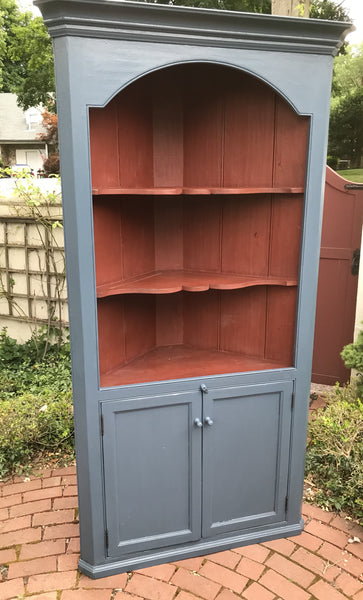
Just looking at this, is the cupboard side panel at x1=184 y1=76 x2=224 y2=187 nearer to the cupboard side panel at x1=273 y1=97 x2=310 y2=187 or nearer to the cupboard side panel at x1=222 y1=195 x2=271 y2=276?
the cupboard side panel at x1=222 y1=195 x2=271 y2=276

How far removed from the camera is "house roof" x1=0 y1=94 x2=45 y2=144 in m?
21.9

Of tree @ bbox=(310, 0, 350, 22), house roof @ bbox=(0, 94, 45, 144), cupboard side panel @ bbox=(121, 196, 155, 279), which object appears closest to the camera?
cupboard side panel @ bbox=(121, 196, 155, 279)

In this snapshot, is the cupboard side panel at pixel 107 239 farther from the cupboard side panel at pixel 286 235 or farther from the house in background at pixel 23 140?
the house in background at pixel 23 140

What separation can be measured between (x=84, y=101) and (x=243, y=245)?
1.10 metres

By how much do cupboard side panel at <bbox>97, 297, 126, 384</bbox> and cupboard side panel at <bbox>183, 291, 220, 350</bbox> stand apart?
469 millimetres

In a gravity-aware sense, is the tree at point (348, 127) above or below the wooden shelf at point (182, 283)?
above

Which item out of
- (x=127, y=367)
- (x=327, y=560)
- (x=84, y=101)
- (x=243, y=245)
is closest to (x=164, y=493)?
(x=127, y=367)

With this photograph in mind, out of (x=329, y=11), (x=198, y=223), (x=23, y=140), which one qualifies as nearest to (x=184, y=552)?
(x=198, y=223)

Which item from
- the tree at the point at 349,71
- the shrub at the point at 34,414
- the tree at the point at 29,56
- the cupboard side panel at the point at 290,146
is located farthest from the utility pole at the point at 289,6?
the tree at the point at 349,71

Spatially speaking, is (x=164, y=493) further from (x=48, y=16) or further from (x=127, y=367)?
(x=48, y=16)

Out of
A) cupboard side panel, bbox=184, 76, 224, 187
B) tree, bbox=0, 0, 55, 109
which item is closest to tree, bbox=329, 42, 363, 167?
tree, bbox=0, 0, 55, 109

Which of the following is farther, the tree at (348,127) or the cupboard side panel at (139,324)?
the tree at (348,127)

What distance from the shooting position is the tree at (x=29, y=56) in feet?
30.1

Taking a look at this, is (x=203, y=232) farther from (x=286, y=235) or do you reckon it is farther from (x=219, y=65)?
(x=219, y=65)
